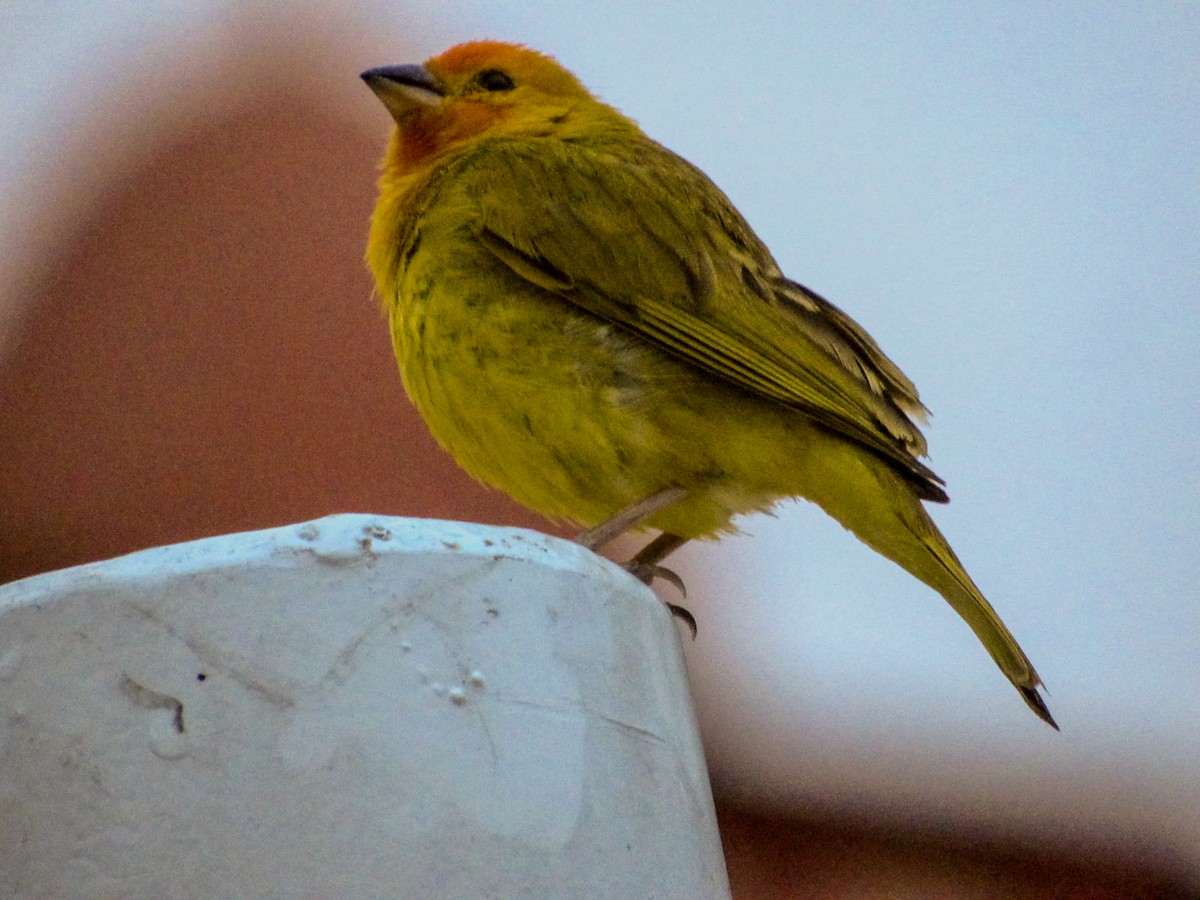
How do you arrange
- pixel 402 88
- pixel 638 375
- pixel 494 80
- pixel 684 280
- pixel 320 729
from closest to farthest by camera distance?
pixel 320 729 → pixel 638 375 → pixel 684 280 → pixel 402 88 → pixel 494 80

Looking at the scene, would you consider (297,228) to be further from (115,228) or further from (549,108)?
(549,108)

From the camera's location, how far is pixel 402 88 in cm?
379

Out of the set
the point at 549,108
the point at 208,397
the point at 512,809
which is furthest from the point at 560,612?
the point at 208,397

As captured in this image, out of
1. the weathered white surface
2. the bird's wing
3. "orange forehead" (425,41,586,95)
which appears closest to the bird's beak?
"orange forehead" (425,41,586,95)

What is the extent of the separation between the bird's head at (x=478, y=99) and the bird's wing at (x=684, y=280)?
11.3 inches

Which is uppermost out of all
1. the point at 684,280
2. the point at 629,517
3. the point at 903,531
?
the point at 684,280

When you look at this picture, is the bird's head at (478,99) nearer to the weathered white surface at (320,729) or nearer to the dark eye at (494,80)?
the dark eye at (494,80)

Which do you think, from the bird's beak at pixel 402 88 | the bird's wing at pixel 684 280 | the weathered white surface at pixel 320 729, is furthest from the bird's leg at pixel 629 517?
the bird's beak at pixel 402 88

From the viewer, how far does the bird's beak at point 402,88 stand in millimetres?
3775

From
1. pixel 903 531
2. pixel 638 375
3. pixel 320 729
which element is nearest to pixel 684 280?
pixel 638 375

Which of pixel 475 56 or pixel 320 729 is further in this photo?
pixel 475 56

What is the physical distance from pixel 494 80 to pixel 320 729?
2803 millimetres

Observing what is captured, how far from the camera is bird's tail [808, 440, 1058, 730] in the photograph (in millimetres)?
2840

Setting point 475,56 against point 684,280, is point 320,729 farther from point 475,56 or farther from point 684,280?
point 475,56
